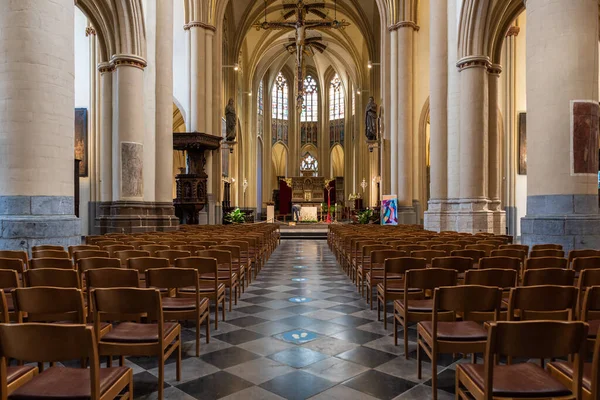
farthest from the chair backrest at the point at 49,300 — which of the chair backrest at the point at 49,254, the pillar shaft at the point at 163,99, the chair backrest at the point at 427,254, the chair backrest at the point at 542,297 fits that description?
the pillar shaft at the point at 163,99

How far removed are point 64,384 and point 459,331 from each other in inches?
98.4

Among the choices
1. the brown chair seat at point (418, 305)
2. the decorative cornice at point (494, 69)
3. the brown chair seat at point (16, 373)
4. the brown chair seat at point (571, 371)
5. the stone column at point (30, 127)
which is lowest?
the brown chair seat at point (418, 305)

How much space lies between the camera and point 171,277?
12.1ft

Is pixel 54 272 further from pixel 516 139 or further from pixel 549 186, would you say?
pixel 516 139

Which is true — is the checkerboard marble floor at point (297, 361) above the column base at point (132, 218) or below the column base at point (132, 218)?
below

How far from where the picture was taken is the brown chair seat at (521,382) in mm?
2109

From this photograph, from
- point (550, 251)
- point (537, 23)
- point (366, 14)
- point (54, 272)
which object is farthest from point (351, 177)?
point (54, 272)

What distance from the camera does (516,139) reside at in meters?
16.8

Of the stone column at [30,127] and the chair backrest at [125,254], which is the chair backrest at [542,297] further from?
the stone column at [30,127]

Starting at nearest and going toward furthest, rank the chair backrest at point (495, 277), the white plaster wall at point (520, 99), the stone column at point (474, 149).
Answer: the chair backrest at point (495, 277), the stone column at point (474, 149), the white plaster wall at point (520, 99)

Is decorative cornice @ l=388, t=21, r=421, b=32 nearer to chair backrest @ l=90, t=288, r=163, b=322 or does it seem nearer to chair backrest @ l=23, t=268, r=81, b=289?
chair backrest @ l=23, t=268, r=81, b=289

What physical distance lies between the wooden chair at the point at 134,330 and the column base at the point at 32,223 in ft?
15.9

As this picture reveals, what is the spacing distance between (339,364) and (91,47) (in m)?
16.7

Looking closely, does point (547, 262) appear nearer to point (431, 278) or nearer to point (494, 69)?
point (431, 278)
